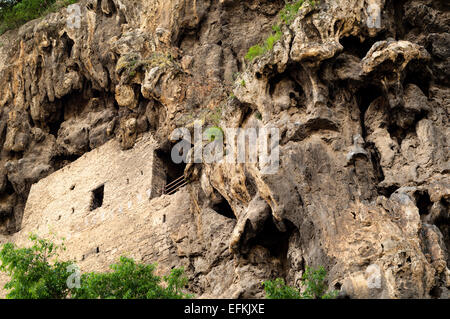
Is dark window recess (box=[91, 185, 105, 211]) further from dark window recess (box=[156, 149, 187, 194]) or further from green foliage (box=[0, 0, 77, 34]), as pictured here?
green foliage (box=[0, 0, 77, 34])

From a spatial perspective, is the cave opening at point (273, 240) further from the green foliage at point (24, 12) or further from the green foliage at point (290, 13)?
the green foliage at point (24, 12)

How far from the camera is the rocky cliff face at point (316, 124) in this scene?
38.3 ft

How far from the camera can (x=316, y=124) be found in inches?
552

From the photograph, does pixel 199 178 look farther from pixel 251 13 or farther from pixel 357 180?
pixel 251 13

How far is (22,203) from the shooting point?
981 inches

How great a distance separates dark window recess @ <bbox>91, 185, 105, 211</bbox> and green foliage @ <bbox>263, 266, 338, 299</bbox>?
1087 centimetres

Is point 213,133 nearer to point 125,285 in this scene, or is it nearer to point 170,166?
point 170,166

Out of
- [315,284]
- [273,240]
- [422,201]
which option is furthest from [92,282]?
[422,201]

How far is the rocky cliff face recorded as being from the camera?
460 inches

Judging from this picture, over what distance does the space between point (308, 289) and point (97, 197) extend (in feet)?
39.3

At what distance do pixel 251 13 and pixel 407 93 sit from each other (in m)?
8.95

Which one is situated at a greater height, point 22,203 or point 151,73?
point 151,73

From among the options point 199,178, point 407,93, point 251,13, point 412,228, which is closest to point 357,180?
point 412,228

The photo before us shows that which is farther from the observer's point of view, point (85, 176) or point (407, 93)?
point (85, 176)
